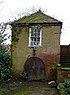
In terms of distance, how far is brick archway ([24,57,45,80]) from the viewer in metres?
24.6

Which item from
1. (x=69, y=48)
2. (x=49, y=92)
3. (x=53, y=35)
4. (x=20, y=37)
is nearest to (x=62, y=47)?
(x=69, y=48)

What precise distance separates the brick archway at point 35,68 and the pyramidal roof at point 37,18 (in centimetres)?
363

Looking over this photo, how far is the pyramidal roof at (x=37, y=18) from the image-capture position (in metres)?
24.8

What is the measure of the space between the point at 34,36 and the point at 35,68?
3080 mm

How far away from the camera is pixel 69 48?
2658cm

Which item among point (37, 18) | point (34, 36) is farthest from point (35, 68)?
point (37, 18)

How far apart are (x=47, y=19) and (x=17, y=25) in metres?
2.92

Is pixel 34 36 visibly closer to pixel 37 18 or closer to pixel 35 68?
pixel 37 18

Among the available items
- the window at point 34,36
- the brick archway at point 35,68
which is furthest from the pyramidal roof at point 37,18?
the brick archway at point 35,68

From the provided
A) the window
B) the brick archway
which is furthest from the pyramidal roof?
the brick archway

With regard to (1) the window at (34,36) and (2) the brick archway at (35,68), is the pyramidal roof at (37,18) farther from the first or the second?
(2) the brick archway at (35,68)

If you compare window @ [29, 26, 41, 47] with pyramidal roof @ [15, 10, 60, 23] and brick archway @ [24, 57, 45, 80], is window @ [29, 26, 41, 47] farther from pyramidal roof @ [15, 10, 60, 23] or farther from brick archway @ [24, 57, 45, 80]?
brick archway @ [24, 57, 45, 80]

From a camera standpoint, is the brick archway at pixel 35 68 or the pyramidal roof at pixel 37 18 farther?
the pyramidal roof at pixel 37 18

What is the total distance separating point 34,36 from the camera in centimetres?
2519
